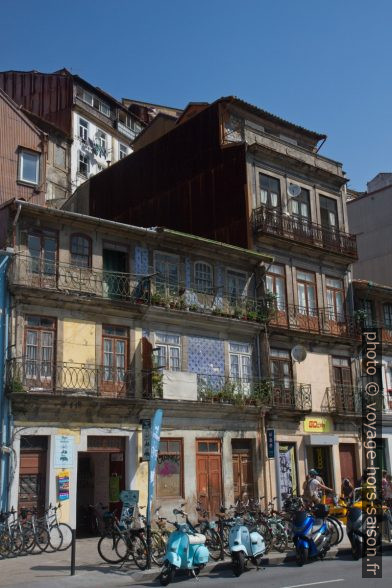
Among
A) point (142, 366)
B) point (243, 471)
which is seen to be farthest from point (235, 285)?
point (243, 471)

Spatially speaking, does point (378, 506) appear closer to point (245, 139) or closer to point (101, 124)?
point (245, 139)

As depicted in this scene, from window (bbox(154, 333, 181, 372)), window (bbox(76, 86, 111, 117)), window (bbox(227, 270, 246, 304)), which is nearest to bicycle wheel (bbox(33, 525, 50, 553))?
window (bbox(154, 333, 181, 372))

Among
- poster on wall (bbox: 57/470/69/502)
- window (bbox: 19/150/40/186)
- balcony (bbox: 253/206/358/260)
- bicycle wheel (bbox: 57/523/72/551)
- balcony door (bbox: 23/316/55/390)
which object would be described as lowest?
bicycle wheel (bbox: 57/523/72/551)

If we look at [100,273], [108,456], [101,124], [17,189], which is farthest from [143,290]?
[101,124]

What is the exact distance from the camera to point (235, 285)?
25.9 metres

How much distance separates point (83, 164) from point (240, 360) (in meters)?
20.9

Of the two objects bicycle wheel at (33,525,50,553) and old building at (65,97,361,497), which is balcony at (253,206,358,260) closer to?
old building at (65,97,361,497)

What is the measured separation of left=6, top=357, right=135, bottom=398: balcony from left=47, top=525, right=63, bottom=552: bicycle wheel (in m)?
3.94

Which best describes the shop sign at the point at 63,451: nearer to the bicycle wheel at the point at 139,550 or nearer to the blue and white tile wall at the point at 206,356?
the blue and white tile wall at the point at 206,356

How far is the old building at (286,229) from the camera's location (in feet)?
86.9

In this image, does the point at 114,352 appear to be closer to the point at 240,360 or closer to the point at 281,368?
the point at 240,360

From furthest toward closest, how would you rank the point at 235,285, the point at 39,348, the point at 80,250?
the point at 235,285 → the point at 80,250 → the point at 39,348

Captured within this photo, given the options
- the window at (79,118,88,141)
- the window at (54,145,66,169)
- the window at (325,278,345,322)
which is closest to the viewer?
the window at (325,278,345,322)

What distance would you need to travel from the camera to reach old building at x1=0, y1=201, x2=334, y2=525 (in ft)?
63.3
